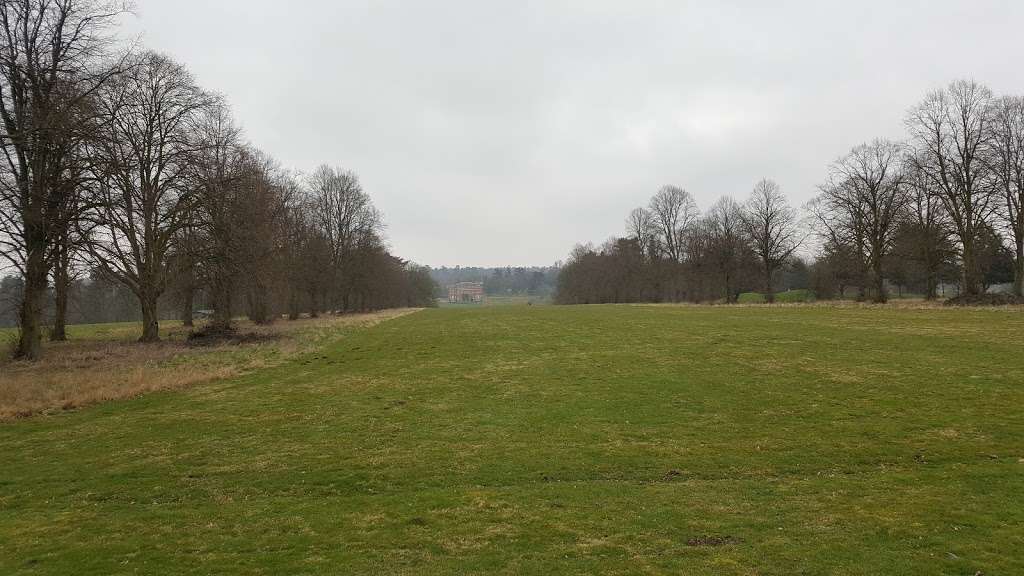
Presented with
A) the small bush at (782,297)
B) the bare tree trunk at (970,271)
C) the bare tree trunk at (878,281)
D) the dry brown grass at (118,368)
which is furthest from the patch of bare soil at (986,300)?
the dry brown grass at (118,368)

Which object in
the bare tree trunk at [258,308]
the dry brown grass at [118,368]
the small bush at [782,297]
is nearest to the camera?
the dry brown grass at [118,368]

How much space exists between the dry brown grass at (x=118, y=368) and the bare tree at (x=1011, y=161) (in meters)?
48.1

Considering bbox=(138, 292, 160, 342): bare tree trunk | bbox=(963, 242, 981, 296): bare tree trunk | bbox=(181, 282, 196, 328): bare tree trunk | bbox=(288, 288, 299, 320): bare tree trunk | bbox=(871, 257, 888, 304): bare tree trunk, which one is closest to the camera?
bbox=(138, 292, 160, 342): bare tree trunk

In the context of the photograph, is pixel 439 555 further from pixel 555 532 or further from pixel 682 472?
pixel 682 472

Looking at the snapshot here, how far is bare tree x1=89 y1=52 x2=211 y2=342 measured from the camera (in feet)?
81.1

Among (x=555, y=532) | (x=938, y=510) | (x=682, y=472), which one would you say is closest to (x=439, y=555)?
(x=555, y=532)

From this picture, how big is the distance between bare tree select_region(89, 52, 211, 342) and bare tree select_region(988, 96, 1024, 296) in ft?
172

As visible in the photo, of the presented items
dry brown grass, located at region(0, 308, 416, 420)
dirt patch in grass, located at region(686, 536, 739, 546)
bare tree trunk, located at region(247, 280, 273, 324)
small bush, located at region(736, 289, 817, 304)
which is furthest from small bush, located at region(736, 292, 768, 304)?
dirt patch in grass, located at region(686, 536, 739, 546)

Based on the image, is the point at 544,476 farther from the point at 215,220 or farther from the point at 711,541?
the point at 215,220

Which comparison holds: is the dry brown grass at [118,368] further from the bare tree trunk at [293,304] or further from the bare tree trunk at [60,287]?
the bare tree trunk at [293,304]

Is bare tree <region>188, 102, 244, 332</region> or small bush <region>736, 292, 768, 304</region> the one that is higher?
bare tree <region>188, 102, 244, 332</region>

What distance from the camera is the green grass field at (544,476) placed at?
5.40 metres

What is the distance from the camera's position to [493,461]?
855 centimetres

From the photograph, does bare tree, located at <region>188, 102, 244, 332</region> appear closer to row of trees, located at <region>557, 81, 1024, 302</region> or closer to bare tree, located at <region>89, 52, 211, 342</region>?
bare tree, located at <region>89, 52, 211, 342</region>
